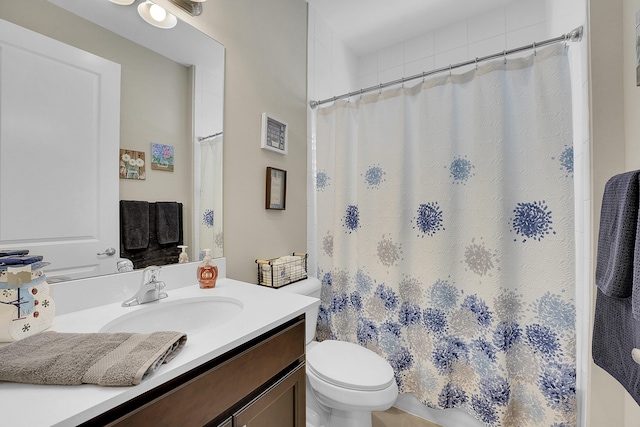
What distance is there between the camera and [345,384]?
1.14 m

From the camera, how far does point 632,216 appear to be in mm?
708

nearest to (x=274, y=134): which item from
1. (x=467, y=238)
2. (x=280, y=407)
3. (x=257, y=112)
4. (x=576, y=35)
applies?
(x=257, y=112)

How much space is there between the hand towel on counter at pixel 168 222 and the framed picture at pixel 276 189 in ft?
1.65

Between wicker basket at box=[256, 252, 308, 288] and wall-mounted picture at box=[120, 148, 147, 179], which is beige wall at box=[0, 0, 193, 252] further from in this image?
wicker basket at box=[256, 252, 308, 288]

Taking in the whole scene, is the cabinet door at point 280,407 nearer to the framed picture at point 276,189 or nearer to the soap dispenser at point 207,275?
the soap dispenser at point 207,275

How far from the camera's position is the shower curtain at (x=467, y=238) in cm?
120

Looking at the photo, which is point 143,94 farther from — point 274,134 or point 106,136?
point 274,134

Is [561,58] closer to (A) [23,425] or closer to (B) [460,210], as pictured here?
(B) [460,210]

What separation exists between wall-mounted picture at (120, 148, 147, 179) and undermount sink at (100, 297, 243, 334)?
1.47 ft

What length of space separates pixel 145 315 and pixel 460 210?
4.65ft

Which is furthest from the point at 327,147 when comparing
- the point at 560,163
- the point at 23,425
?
the point at 23,425

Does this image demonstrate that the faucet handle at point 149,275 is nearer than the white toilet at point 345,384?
Yes

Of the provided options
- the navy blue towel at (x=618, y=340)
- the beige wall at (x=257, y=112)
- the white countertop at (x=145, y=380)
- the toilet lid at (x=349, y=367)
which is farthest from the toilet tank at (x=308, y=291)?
the navy blue towel at (x=618, y=340)

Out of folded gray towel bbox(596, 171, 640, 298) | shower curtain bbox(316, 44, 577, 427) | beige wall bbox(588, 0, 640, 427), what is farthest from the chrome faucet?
beige wall bbox(588, 0, 640, 427)
